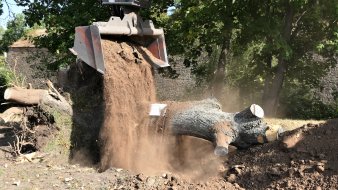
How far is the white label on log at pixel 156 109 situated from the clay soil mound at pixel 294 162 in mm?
1393

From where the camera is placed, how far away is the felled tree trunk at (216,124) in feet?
21.9

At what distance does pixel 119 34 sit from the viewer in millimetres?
7395

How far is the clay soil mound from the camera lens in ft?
18.2

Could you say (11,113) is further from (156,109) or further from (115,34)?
(156,109)

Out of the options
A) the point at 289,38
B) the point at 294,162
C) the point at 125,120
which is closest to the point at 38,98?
the point at 125,120

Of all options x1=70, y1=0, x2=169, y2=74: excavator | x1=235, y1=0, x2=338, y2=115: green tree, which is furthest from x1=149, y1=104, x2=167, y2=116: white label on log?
x1=235, y1=0, x2=338, y2=115: green tree

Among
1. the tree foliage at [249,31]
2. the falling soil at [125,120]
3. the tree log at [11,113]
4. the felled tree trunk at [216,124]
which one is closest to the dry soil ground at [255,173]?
the felled tree trunk at [216,124]

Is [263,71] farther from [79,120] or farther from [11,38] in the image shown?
[11,38]

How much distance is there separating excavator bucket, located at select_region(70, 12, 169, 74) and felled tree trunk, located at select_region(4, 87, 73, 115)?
1.27 metres

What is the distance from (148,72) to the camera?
25.2ft

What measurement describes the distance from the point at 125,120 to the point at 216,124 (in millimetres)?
1469

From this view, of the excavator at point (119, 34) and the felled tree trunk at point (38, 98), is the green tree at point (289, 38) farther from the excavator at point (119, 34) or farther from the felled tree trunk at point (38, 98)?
the felled tree trunk at point (38, 98)

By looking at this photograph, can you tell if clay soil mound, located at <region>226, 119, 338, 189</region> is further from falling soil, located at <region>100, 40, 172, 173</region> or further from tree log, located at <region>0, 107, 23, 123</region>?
tree log, located at <region>0, 107, 23, 123</region>

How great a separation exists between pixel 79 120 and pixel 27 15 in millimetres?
6850
